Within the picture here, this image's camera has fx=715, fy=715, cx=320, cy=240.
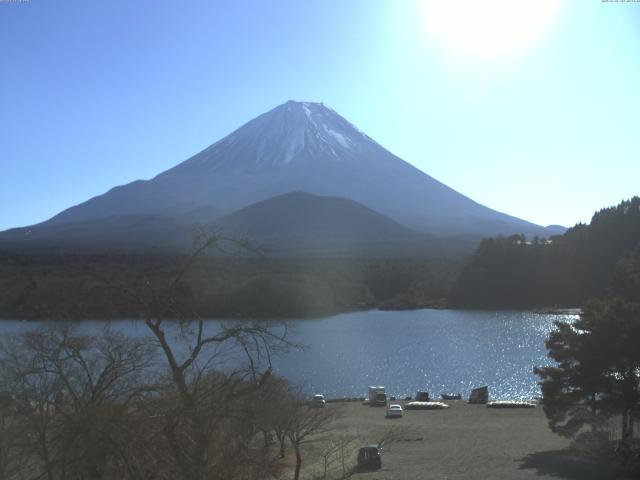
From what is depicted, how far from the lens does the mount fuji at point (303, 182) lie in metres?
83.4

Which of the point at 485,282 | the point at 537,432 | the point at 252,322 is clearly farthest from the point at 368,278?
the point at 252,322

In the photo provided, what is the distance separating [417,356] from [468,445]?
43.4 ft

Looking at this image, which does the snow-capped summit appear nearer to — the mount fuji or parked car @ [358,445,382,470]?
the mount fuji

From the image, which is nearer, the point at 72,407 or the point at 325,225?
the point at 72,407

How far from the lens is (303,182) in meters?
89.2

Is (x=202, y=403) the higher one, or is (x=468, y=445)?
(x=202, y=403)

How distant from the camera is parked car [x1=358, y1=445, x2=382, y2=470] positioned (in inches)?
416

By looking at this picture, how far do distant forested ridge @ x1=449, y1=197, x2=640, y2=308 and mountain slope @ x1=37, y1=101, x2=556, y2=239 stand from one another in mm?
31873

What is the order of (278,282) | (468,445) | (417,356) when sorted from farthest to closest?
(278,282), (417,356), (468,445)

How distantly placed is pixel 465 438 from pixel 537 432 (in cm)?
134

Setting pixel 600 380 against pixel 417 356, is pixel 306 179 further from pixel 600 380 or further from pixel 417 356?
pixel 600 380

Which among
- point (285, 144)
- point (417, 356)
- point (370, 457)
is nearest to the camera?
point (370, 457)

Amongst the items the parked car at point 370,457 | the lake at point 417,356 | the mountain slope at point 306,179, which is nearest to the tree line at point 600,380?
the parked car at point 370,457

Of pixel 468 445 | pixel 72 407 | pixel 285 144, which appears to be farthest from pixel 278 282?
pixel 285 144
